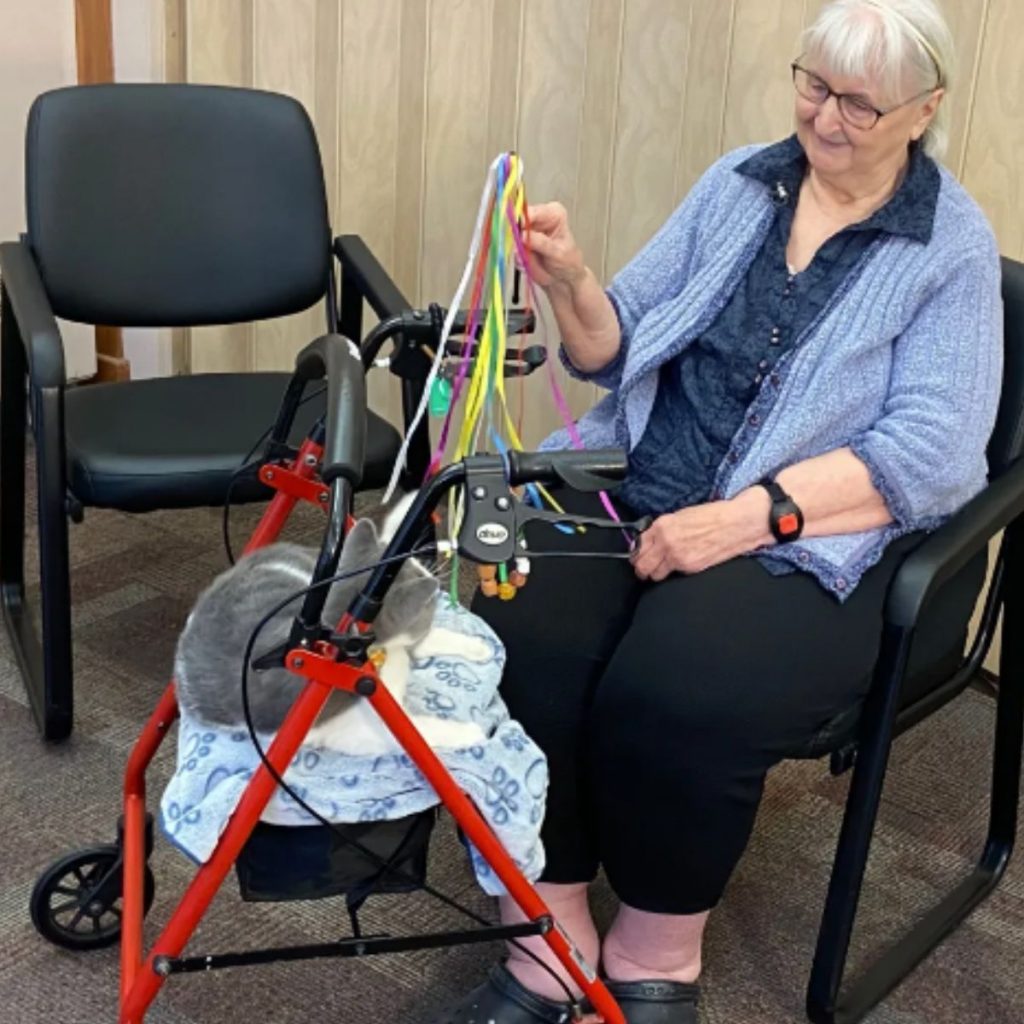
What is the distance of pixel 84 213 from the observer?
7.15 ft

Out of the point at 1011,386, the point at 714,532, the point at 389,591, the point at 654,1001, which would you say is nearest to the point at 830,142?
the point at 1011,386

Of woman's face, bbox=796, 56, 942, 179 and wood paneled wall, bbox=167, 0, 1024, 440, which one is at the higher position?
woman's face, bbox=796, 56, 942, 179

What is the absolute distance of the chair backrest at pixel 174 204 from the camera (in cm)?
216

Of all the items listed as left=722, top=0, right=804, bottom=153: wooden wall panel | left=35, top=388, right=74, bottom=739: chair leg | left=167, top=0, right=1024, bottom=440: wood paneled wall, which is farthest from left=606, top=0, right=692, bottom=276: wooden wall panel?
left=35, top=388, right=74, bottom=739: chair leg

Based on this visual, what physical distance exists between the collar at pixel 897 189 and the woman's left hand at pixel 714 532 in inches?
13.1

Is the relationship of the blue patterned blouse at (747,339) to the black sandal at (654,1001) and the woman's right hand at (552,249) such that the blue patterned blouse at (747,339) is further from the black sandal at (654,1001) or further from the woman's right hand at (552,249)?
the black sandal at (654,1001)

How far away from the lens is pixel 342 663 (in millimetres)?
1138

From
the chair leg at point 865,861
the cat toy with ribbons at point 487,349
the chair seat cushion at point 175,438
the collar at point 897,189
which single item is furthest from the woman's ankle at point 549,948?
the collar at point 897,189

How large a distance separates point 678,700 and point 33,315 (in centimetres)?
107

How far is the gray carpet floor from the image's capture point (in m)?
1.62

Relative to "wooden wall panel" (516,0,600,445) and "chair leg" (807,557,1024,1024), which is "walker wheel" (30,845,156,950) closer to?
"chair leg" (807,557,1024,1024)

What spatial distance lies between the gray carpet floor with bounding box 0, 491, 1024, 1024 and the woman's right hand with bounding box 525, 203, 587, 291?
31.5 inches

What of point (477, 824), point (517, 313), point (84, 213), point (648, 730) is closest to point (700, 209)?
point (517, 313)

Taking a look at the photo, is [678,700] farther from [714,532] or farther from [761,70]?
[761,70]
